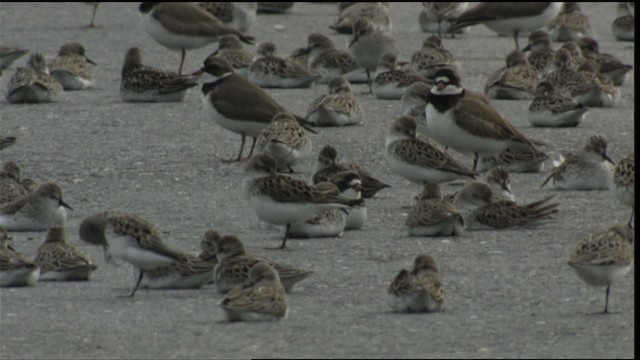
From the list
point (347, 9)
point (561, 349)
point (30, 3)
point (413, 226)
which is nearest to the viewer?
point (561, 349)

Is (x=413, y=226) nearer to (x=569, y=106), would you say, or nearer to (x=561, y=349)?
(x=561, y=349)

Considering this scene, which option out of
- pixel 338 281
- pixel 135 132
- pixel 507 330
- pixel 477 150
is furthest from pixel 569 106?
pixel 507 330

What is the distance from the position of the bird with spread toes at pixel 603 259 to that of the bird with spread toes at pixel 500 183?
385 cm

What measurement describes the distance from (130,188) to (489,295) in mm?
5185

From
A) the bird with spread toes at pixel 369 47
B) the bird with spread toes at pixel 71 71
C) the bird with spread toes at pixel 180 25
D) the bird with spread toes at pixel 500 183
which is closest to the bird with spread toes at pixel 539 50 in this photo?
the bird with spread toes at pixel 369 47

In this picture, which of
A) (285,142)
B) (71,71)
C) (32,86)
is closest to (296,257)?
(285,142)

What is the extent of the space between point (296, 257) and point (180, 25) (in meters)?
9.34

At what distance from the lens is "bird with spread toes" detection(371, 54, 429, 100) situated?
67.9 ft

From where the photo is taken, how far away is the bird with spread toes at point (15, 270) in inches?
471

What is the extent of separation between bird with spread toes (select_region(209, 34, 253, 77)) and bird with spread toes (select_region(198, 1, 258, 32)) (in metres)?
3.50

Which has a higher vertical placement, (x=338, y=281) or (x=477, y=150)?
(x=338, y=281)

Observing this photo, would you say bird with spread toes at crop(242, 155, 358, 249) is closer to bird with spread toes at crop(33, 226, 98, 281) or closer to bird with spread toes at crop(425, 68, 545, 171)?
bird with spread toes at crop(33, 226, 98, 281)

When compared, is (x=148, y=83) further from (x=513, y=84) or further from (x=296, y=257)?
(x=296, y=257)

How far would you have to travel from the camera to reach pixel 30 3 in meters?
29.8
